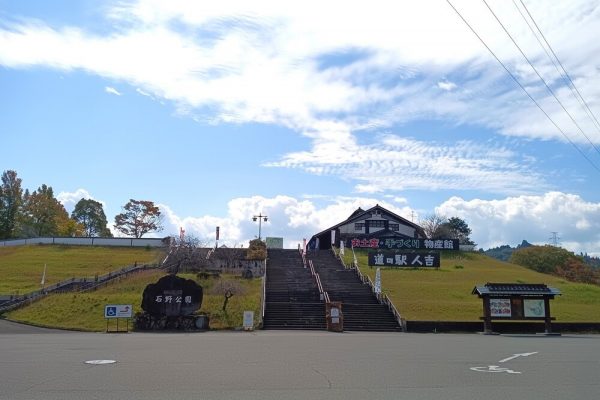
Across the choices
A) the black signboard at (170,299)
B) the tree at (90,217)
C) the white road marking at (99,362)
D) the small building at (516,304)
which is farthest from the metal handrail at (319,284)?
the tree at (90,217)

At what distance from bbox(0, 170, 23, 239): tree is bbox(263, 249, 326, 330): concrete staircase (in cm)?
5525

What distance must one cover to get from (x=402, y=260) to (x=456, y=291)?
14206 mm

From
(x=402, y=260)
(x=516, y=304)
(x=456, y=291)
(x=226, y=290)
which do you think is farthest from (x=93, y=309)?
(x=402, y=260)

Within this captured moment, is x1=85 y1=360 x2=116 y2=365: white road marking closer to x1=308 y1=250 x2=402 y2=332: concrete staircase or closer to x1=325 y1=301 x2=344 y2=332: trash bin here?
x1=325 y1=301 x2=344 y2=332: trash bin

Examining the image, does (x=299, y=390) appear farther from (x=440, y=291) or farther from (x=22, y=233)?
(x=22, y=233)

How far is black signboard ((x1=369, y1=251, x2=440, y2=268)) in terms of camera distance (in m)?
56.4

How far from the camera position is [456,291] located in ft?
140

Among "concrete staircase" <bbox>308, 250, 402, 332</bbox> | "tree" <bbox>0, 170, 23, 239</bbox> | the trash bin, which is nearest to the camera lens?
the trash bin

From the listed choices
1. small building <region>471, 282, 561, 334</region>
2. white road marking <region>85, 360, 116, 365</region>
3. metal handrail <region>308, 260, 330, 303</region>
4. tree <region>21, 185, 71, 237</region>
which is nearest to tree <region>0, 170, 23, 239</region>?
tree <region>21, 185, 71, 237</region>

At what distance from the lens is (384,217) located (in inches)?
3120

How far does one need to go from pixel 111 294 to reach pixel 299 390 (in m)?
32.3

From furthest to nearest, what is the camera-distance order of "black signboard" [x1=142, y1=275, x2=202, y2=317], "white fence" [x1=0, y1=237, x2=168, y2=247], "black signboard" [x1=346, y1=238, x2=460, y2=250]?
"white fence" [x1=0, y1=237, x2=168, y2=247] → "black signboard" [x1=346, y1=238, x2=460, y2=250] → "black signboard" [x1=142, y1=275, x2=202, y2=317]

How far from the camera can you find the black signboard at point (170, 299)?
1221 inches

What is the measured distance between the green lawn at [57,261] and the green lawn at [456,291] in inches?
962
